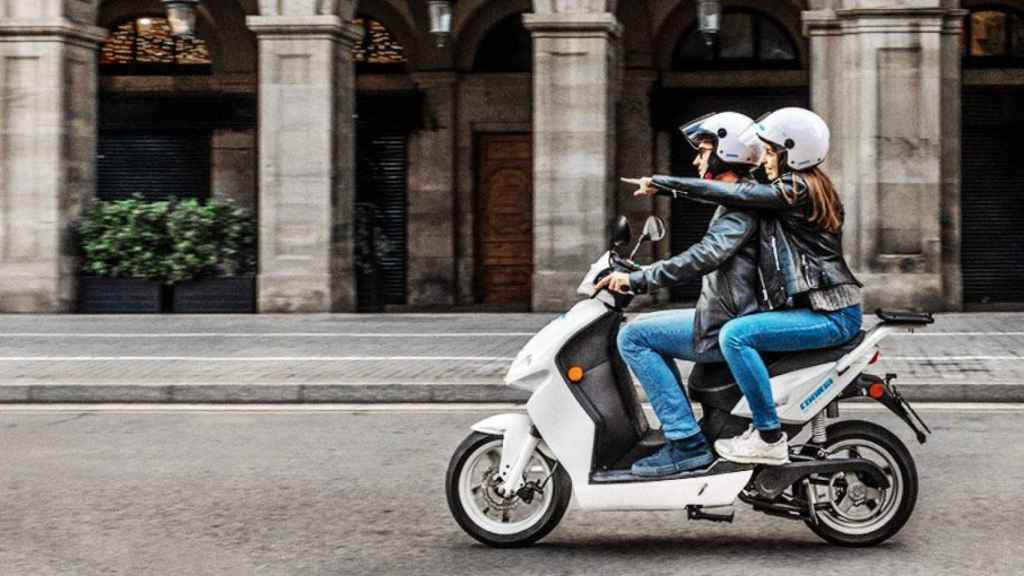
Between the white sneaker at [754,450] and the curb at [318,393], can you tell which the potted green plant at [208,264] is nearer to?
the curb at [318,393]

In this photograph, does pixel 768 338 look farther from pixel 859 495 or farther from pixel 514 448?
pixel 514 448

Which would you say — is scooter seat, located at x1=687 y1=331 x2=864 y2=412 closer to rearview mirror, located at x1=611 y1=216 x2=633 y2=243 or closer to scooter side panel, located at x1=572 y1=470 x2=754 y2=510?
scooter side panel, located at x1=572 y1=470 x2=754 y2=510

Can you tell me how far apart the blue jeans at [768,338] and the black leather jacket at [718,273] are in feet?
0.29

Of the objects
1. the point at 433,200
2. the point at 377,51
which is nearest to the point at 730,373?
the point at 433,200

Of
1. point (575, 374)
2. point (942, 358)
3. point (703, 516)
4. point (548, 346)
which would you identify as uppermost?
point (548, 346)

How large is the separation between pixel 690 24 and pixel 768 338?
18.9 m

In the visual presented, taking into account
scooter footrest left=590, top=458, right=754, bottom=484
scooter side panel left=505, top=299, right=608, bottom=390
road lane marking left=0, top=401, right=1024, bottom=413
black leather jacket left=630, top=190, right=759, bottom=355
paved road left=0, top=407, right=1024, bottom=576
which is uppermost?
black leather jacket left=630, top=190, right=759, bottom=355

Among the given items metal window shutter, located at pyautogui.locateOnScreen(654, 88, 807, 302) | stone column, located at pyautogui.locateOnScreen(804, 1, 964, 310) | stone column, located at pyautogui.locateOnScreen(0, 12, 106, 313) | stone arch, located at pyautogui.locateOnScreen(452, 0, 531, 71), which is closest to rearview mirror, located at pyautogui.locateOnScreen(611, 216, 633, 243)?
stone column, located at pyautogui.locateOnScreen(804, 1, 964, 310)

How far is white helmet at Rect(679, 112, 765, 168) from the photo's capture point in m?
6.33

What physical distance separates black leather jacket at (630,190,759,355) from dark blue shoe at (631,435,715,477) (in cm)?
34

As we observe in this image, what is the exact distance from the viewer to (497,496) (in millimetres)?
6371

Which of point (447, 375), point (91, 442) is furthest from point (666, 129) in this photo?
point (91, 442)

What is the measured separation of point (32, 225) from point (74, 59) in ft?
7.24

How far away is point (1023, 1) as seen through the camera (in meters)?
23.4
